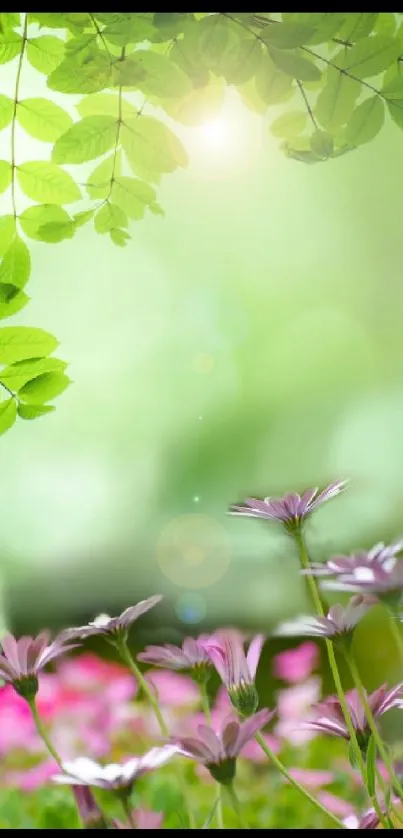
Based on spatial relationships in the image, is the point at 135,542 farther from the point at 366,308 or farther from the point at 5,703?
the point at 5,703

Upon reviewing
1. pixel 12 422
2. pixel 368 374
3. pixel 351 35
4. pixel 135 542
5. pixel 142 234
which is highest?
pixel 351 35

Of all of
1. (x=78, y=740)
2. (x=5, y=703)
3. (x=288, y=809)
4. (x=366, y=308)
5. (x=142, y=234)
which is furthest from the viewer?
(x=366, y=308)

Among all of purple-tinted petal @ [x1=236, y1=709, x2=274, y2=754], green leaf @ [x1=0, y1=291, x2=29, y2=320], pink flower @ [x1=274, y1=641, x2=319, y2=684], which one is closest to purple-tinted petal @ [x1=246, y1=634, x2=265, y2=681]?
purple-tinted petal @ [x1=236, y1=709, x2=274, y2=754]

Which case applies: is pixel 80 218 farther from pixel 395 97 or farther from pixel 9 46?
pixel 395 97

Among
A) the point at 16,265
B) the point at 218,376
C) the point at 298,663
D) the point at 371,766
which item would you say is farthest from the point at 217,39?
the point at 218,376

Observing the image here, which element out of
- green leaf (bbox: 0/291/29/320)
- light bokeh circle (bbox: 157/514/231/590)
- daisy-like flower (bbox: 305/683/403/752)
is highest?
green leaf (bbox: 0/291/29/320)

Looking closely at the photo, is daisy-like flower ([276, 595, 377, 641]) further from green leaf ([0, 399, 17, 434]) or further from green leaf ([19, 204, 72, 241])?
green leaf ([19, 204, 72, 241])

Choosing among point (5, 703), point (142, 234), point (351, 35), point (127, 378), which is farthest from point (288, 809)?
point (127, 378)
